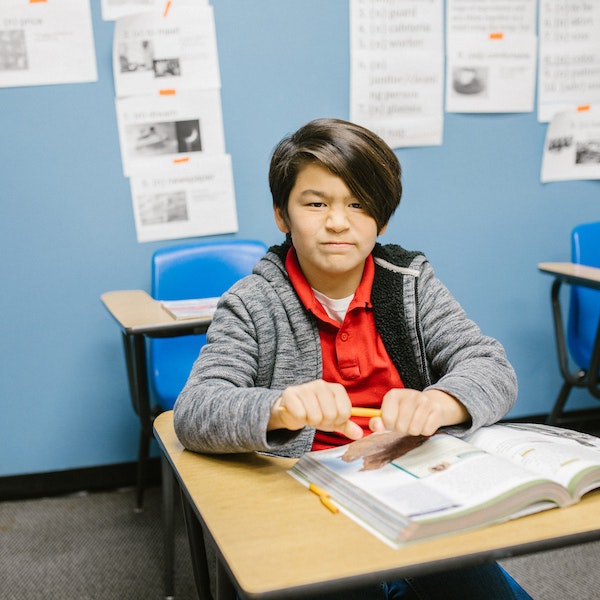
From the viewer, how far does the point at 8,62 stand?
7.29 feet

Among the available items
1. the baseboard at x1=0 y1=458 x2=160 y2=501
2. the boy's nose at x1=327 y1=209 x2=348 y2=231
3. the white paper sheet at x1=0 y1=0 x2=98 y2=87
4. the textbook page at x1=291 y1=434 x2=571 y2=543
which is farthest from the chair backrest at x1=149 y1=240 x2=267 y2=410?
the textbook page at x1=291 y1=434 x2=571 y2=543

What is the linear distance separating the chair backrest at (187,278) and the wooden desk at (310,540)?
1.36 m

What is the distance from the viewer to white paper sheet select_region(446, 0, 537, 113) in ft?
8.42

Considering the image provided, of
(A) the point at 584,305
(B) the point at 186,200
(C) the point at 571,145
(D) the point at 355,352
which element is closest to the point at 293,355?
(D) the point at 355,352

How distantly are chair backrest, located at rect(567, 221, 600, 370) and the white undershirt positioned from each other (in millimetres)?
1414

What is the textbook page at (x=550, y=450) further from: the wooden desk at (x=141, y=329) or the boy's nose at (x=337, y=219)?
the wooden desk at (x=141, y=329)

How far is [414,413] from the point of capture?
33.7 inches

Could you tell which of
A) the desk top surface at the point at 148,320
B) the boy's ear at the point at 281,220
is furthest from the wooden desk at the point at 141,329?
the boy's ear at the point at 281,220

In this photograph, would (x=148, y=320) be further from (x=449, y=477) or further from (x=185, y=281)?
(x=449, y=477)

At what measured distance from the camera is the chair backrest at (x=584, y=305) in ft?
7.59

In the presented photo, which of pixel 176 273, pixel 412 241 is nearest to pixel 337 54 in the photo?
pixel 412 241

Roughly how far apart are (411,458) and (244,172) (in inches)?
70.5

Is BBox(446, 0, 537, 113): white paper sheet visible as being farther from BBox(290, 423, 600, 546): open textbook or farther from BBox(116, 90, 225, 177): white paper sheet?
BBox(290, 423, 600, 546): open textbook

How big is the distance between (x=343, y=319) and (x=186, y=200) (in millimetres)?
1387
